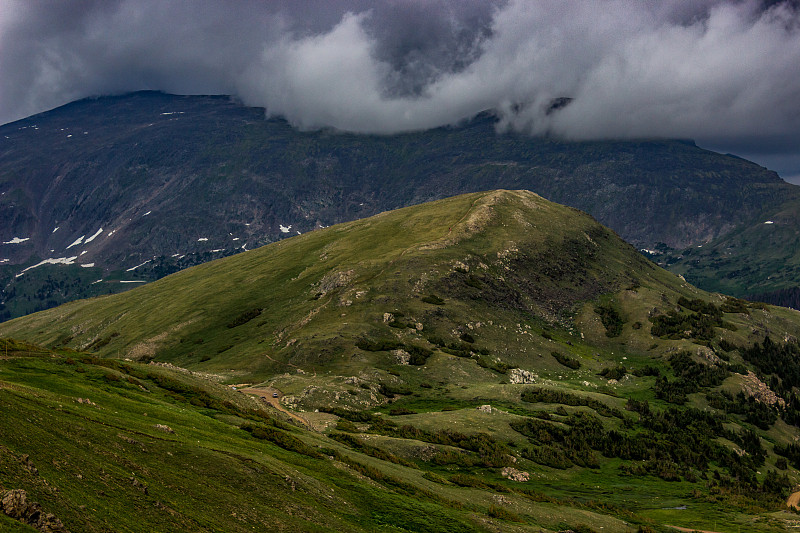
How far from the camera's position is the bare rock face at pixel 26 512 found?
17625 millimetres

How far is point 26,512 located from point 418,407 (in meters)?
87.7

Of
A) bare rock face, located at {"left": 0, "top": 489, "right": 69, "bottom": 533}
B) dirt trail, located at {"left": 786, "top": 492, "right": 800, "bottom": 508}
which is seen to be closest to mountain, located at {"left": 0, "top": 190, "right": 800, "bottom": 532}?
bare rock face, located at {"left": 0, "top": 489, "right": 69, "bottom": 533}

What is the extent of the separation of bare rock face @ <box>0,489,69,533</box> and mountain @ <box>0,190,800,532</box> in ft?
3.48

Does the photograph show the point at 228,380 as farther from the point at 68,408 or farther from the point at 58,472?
the point at 58,472

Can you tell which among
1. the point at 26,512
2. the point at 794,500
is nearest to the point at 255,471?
the point at 26,512

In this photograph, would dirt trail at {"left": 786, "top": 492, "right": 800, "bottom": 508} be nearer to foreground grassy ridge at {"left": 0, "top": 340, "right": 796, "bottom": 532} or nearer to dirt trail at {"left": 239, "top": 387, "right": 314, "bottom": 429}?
foreground grassy ridge at {"left": 0, "top": 340, "right": 796, "bottom": 532}

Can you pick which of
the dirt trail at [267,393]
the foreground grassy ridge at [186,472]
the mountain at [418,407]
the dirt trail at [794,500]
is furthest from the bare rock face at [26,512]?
the dirt trail at [794,500]

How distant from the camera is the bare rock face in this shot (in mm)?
17625

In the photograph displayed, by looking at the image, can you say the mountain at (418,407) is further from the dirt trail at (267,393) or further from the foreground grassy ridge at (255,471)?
the dirt trail at (267,393)

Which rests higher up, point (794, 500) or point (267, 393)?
point (267, 393)

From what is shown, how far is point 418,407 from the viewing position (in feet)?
335

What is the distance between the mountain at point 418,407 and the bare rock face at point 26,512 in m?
1.06

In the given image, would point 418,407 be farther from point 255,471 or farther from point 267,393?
point 255,471

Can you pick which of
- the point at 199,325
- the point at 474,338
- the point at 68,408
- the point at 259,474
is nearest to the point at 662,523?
the point at 259,474
